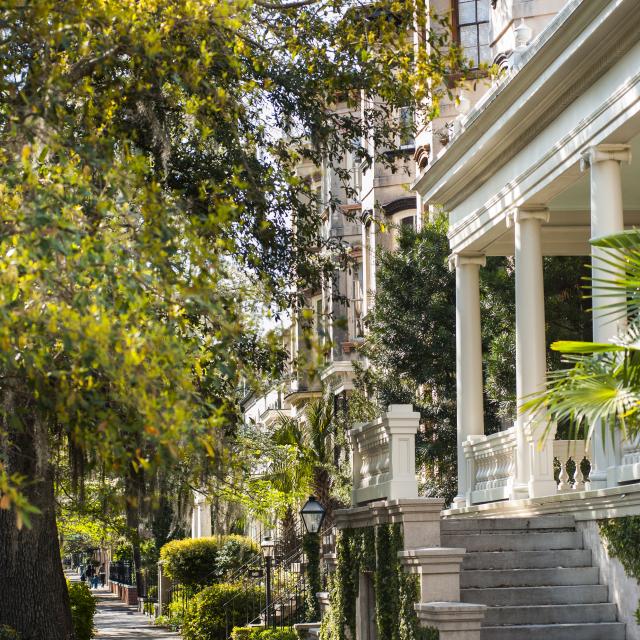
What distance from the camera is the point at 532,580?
1422cm

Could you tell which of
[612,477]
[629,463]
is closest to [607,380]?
[629,463]

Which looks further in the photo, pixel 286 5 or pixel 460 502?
pixel 460 502

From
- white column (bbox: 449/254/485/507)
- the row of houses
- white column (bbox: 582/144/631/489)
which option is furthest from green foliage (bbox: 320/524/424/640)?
white column (bbox: 449/254/485/507)

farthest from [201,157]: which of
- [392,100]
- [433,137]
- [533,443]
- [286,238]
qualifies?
[433,137]

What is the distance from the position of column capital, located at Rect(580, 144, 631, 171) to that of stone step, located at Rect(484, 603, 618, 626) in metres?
5.50

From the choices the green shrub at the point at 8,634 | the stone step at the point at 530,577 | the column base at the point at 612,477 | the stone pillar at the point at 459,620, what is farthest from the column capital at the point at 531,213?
the green shrub at the point at 8,634

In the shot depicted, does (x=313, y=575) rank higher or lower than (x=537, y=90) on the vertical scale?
lower

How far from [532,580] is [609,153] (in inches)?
213

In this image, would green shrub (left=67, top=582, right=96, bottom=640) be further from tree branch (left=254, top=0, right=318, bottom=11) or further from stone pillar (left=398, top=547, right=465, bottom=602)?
tree branch (left=254, top=0, right=318, bottom=11)

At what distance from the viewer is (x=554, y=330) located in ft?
77.9

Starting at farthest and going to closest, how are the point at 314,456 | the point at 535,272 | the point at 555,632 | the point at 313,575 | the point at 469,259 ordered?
the point at 314,456, the point at 313,575, the point at 469,259, the point at 535,272, the point at 555,632

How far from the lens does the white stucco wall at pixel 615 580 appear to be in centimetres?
1317

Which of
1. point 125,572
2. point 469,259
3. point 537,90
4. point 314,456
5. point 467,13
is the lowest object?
point 125,572

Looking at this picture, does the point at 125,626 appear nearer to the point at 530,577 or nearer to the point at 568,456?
the point at 568,456
